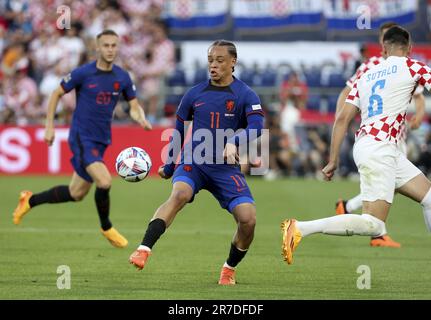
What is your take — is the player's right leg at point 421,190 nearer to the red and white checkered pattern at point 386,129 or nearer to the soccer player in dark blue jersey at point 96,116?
the red and white checkered pattern at point 386,129

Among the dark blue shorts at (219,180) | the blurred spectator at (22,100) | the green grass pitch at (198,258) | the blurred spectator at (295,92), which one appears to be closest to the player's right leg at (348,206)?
the green grass pitch at (198,258)

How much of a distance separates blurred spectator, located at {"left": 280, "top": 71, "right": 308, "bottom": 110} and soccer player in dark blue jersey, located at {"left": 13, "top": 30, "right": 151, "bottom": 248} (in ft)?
42.3

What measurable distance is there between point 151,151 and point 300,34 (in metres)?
8.10

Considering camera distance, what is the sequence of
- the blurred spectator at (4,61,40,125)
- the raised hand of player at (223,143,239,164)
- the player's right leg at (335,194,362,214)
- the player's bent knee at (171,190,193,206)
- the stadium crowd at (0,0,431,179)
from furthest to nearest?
1. the stadium crowd at (0,0,431,179)
2. the blurred spectator at (4,61,40,125)
3. the player's right leg at (335,194,362,214)
4. the player's bent knee at (171,190,193,206)
5. the raised hand of player at (223,143,239,164)

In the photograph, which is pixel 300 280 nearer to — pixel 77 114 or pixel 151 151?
pixel 77 114

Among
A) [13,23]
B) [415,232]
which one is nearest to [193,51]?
[13,23]

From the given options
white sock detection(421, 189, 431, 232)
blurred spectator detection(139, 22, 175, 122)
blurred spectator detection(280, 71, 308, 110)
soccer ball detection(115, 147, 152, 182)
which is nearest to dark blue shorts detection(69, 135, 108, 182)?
soccer ball detection(115, 147, 152, 182)

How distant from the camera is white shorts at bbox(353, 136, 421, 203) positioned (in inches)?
354

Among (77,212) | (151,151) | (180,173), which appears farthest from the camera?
(151,151)

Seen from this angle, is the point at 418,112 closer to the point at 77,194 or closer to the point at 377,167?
the point at 377,167

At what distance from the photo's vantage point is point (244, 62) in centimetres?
2788

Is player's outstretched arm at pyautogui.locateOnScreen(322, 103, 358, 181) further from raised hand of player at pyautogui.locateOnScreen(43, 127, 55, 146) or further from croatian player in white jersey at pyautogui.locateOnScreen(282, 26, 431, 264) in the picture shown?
raised hand of player at pyautogui.locateOnScreen(43, 127, 55, 146)

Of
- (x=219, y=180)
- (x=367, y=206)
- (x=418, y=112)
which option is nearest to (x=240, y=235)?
(x=219, y=180)

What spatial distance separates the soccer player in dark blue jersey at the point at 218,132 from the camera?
357 inches
